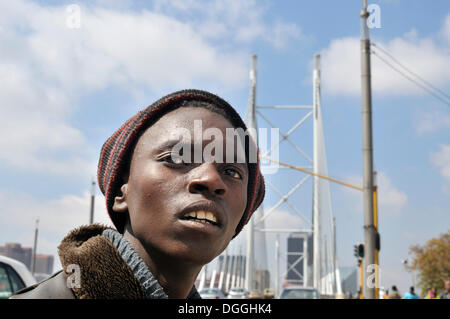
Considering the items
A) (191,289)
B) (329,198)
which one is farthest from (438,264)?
(191,289)

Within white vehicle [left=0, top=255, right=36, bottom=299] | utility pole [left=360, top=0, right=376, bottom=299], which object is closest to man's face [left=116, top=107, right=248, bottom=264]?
white vehicle [left=0, top=255, right=36, bottom=299]

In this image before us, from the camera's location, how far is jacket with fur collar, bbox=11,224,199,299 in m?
0.98

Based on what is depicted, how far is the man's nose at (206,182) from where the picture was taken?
41.8 inches

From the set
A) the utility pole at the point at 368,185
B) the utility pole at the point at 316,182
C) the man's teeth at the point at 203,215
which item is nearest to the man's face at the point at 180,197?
the man's teeth at the point at 203,215

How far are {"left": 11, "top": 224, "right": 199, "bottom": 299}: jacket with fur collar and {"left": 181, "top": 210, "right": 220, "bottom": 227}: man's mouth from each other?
0.16 m

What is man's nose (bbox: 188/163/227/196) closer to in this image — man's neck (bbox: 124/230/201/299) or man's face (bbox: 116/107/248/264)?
man's face (bbox: 116/107/248/264)

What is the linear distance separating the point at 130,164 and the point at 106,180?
103 mm

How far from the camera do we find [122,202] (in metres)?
1.20

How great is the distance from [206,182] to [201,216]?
0.22ft

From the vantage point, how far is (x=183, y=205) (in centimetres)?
104

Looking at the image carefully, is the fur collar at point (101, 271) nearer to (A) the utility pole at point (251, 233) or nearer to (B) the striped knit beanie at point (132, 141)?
(B) the striped knit beanie at point (132, 141)

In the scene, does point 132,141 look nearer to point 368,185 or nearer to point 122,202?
point 122,202

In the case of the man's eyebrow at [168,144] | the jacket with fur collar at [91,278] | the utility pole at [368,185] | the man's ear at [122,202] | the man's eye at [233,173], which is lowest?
the jacket with fur collar at [91,278]
